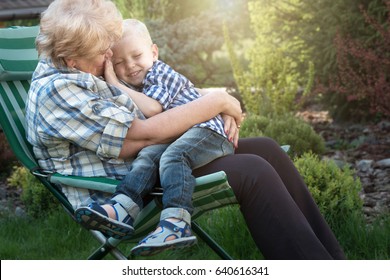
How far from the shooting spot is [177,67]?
8.27m

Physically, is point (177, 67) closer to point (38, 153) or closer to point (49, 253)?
point (49, 253)

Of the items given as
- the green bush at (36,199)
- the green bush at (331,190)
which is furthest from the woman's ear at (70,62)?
the green bush at (36,199)

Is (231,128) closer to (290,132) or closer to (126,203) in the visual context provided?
(126,203)

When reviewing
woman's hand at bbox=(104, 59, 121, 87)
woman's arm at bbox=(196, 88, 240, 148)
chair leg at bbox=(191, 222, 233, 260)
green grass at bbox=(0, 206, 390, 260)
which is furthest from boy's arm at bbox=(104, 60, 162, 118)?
green grass at bbox=(0, 206, 390, 260)

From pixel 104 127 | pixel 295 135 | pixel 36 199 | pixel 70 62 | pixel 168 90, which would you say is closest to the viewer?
pixel 104 127

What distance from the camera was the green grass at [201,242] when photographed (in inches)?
145

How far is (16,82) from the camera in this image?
3256 mm

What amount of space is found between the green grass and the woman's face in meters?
1.23

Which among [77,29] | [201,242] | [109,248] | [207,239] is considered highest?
[77,29]

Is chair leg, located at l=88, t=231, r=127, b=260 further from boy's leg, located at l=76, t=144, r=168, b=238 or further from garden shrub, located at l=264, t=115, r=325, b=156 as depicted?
garden shrub, located at l=264, t=115, r=325, b=156

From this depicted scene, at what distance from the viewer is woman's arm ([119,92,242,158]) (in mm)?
2762

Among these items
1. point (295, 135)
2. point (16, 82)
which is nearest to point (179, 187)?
point (16, 82)

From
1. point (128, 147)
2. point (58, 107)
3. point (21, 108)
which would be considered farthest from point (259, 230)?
point (21, 108)

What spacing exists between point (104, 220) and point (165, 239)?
0.69 ft
